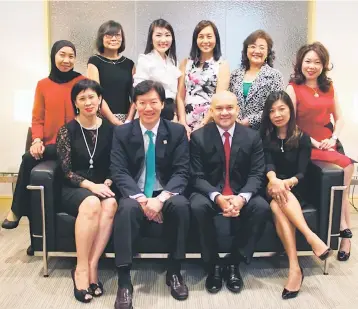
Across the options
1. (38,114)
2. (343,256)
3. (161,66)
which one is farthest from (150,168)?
(343,256)

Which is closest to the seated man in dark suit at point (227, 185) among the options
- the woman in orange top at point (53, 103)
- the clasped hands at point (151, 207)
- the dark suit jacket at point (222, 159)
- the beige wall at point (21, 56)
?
the dark suit jacket at point (222, 159)

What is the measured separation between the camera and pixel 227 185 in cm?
288

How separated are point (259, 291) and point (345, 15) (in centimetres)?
281

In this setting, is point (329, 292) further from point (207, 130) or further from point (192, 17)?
point (192, 17)

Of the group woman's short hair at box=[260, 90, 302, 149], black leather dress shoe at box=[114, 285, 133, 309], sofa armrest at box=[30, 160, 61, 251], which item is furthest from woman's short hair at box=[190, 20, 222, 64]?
black leather dress shoe at box=[114, 285, 133, 309]

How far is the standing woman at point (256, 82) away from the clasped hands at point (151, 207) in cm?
97

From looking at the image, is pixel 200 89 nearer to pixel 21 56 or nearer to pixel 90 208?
pixel 90 208

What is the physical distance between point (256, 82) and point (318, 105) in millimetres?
507

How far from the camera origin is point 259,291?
8.88 ft

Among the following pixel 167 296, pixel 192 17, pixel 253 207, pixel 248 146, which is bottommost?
pixel 167 296

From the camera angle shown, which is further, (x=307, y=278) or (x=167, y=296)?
(x=307, y=278)

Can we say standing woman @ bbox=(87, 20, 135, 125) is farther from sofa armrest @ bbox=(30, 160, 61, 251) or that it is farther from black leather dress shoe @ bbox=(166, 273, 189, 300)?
black leather dress shoe @ bbox=(166, 273, 189, 300)

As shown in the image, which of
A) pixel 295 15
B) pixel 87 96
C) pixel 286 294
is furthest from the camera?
pixel 295 15

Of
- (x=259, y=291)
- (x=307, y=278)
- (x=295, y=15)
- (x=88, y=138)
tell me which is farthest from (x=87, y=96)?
(x=295, y=15)
